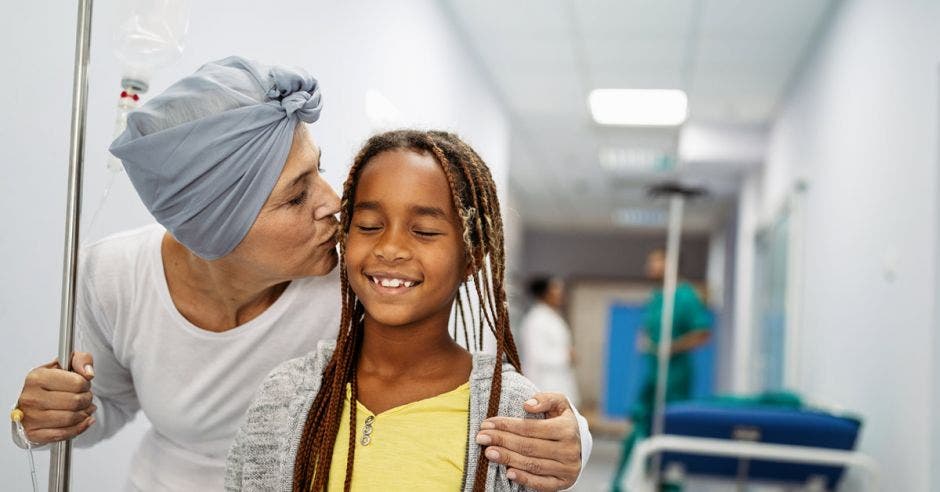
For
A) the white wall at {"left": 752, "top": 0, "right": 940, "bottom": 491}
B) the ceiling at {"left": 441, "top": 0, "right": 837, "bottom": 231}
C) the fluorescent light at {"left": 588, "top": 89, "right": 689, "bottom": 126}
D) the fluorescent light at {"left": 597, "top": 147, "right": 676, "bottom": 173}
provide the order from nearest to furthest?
the white wall at {"left": 752, "top": 0, "right": 940, "bottom": 491} → the ceiling at {"left": 441, "top": 0, "right": 837, "bottom": 231} → the fluorescent light at {"left": 588, "top": 89, "right": 689, "bottom": 126} → the fluorescent light at {"left": 597, "top": 147, "right": 676, "bottom": 173}

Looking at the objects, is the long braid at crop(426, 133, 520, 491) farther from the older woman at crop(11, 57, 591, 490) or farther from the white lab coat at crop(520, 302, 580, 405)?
the white lab coat at crop(520, 302, 580, 405)

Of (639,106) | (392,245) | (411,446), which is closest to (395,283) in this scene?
(392,245)

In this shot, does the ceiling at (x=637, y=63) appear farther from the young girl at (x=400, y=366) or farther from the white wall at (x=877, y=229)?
the young girl at (x=400, y=366)

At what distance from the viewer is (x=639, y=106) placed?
5414 millimetres

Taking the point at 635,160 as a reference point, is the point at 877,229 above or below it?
below

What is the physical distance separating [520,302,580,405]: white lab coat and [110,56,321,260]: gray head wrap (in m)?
4.91

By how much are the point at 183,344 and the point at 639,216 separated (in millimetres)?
9147

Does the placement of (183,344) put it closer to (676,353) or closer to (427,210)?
(427,210)

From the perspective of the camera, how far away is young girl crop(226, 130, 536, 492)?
1.06 metres

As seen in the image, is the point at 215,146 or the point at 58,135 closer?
the point at 215,146

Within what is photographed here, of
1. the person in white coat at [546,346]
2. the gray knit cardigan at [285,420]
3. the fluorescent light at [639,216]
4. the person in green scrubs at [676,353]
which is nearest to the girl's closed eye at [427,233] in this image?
the gray knit cardigan at [285,420]

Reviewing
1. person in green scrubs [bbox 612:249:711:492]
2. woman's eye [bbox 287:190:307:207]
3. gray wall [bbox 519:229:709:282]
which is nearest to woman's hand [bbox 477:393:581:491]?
woman's eye [bbox 287:190:307:207]

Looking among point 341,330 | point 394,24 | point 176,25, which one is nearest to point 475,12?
point 394,24

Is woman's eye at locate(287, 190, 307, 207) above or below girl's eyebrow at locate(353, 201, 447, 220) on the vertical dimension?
above
